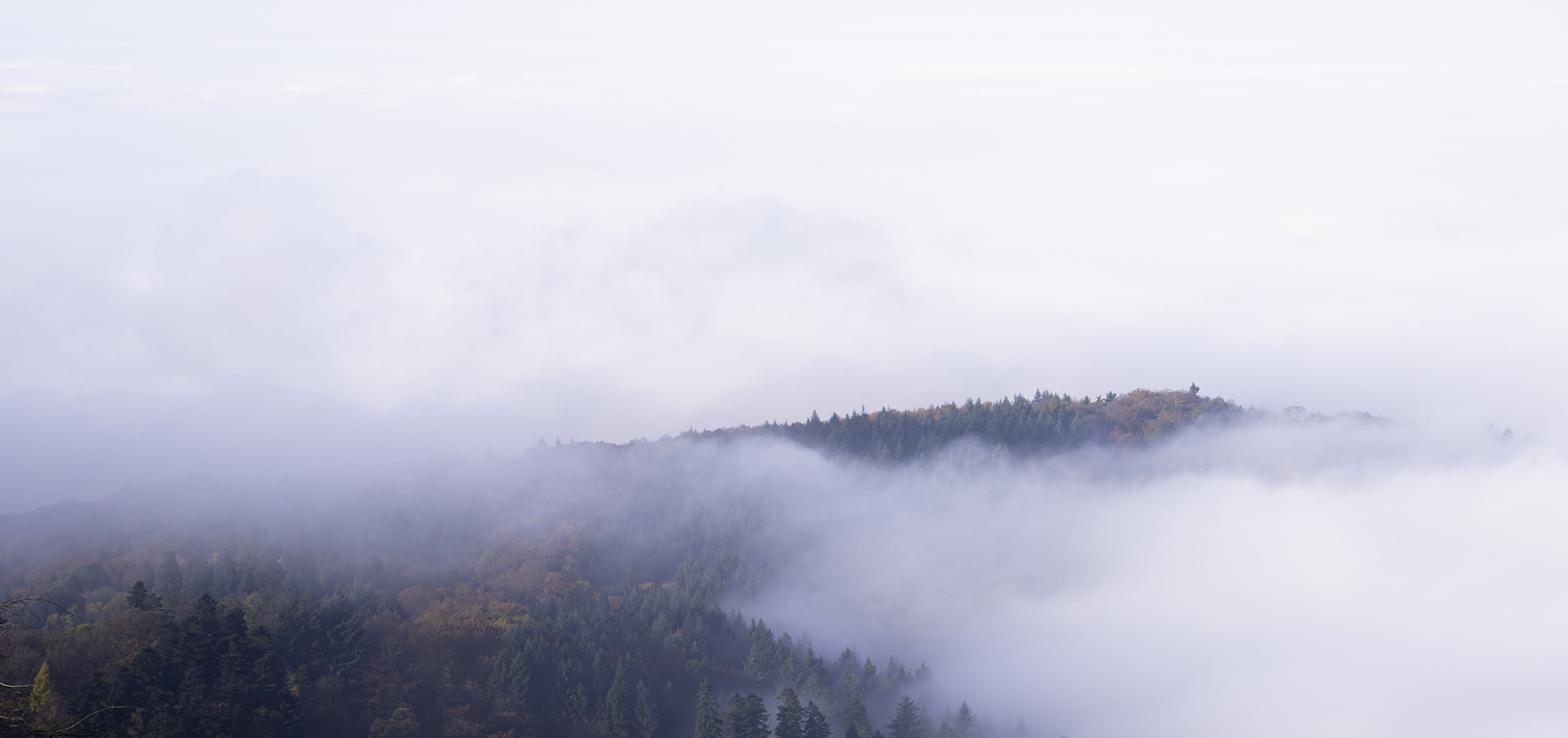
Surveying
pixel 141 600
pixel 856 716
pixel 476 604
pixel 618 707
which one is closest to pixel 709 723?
pixel 618 707

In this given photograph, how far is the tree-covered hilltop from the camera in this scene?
605 feet

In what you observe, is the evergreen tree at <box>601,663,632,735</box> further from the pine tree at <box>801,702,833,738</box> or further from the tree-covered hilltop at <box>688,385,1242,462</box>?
the tree-covered hilltop at <box>688,385,1242,462</box>

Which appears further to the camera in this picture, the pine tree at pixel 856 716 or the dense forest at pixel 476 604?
the pine tree at pixel 856 716

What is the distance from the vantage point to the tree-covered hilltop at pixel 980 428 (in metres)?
184

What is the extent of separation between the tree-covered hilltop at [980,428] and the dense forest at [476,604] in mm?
420

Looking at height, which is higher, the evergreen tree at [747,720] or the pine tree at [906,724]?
the evergreen tree at [747,720]

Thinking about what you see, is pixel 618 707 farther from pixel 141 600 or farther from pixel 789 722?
pixel 141 600

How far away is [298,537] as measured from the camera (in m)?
138

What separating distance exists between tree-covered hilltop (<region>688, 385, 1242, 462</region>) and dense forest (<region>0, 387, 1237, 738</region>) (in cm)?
42

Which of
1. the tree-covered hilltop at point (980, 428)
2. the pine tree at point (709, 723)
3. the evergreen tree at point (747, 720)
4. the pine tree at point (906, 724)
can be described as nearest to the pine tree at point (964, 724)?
the pine tree at point (906, 724)

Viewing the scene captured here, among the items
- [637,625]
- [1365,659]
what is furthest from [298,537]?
[1365,659]

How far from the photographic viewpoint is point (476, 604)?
111875mm

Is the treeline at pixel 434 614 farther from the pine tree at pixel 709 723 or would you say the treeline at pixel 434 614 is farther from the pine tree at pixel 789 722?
the pine tree at pixel 709 723

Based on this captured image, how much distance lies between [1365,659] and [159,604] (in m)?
163
